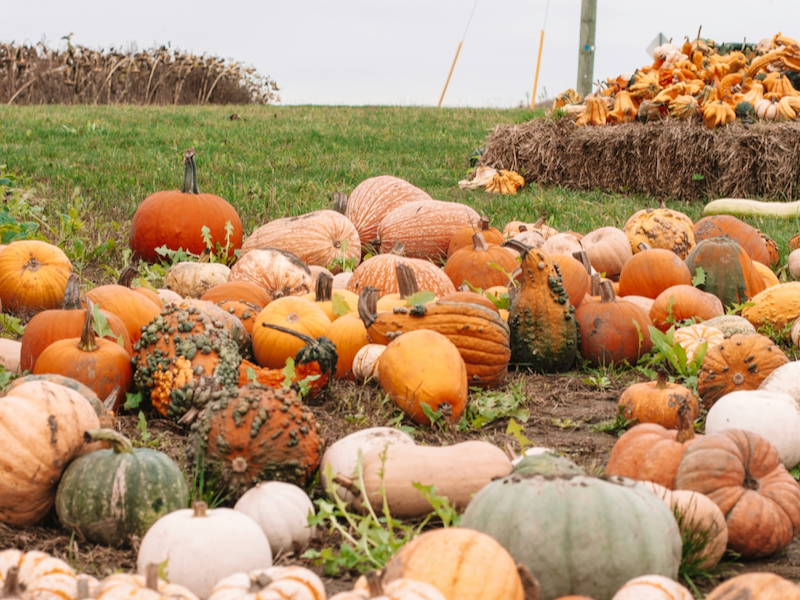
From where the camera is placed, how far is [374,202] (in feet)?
Answer: 24.1

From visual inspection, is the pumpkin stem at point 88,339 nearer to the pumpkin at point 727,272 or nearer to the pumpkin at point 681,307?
the pumpkin at point 681,307

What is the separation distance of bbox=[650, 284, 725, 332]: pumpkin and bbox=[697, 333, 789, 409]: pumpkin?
3.36 ft

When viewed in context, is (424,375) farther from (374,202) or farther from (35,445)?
(374,202)

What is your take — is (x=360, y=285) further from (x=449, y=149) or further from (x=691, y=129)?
(x=449, y=149)

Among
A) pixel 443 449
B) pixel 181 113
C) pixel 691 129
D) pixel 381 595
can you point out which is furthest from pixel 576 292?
pixel 181 113

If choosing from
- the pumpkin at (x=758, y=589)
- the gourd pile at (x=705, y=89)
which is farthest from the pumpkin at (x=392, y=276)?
the gourd pile at (x=705, y=89)

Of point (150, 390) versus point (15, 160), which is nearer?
point (150, 390)

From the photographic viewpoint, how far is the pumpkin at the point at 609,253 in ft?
20.5

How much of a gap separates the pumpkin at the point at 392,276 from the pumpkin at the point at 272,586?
3335 millimetres

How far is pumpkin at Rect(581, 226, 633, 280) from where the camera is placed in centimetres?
623

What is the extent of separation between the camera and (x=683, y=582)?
94.6 inches

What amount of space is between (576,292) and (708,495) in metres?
2.48

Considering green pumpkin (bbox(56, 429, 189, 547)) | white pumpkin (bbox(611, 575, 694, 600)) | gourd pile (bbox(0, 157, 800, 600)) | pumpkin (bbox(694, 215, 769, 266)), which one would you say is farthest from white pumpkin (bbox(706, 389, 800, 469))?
pumpkin (bbox(694, 215, 769, 266))

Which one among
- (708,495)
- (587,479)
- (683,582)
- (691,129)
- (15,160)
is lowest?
(683,582)
